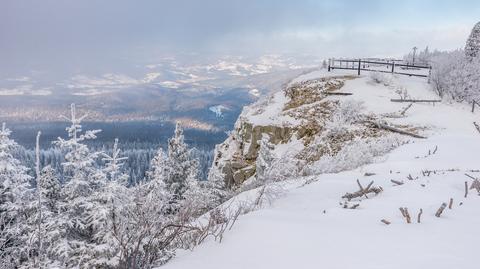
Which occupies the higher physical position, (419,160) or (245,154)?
(419,160)

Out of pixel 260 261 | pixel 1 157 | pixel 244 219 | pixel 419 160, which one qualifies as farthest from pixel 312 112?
pixel 260 261

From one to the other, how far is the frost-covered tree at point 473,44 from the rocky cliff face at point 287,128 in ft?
38.1

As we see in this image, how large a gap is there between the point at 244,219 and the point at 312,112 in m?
22.3

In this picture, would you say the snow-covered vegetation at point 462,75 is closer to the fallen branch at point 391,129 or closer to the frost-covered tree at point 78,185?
the fallen branch at point 391,129

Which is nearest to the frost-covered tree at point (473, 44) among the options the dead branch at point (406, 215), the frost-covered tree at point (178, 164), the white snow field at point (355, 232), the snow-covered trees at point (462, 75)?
the snow-covered trees at point (462, 75)

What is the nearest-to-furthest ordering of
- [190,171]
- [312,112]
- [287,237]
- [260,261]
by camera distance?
[260,261], [287,237], [312,112], [190,171]

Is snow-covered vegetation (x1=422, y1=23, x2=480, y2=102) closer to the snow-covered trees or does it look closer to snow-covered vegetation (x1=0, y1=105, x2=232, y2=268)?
the snow-covered trees

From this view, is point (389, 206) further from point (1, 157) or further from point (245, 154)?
point (245, 154)

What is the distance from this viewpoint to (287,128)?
26.1 m

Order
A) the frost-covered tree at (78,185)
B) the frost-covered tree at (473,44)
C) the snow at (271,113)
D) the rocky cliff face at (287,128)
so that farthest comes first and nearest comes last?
the frost-covered tree at (473,44) < the snow at (271,113) < the rocky cliff face at (287,128) < the frost-covered tree at (78,185)

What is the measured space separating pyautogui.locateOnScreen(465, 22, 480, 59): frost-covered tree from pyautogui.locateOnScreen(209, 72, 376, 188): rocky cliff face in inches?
457

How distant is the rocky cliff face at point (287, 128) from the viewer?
2427 cm

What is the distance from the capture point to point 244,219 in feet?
18.5

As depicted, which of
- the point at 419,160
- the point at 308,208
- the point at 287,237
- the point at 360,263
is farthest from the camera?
the point at 419,160
